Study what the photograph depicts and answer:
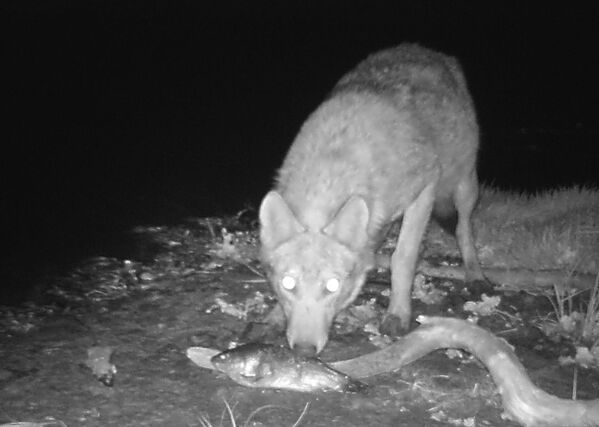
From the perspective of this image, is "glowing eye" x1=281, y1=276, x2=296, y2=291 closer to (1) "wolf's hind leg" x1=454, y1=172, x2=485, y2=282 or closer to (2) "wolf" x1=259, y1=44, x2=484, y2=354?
(2) "wolf" x1=259, y1=44, x2=484, y2=354

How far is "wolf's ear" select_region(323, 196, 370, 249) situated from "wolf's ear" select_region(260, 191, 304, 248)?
25 cm

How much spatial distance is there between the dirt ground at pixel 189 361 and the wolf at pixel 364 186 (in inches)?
15.2

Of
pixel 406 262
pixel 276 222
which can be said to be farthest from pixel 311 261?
pixel 406 262

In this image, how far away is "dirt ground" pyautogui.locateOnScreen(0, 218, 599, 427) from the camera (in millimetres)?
4527

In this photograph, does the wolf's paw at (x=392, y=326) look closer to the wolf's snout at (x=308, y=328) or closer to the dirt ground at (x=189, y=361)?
the dirt ground at (x=189, y=361)

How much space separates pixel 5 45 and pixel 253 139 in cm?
1641

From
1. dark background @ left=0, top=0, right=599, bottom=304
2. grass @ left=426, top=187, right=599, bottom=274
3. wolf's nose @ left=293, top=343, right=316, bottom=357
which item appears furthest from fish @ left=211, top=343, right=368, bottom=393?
grass @ left=426, top=187, right=599, bottom=274

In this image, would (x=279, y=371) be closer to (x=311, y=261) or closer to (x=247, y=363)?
(x=247, y=363)

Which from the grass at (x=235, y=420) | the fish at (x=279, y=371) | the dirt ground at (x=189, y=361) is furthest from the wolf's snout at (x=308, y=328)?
the grass at (x=235, y=420)

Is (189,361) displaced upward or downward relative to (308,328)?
downward

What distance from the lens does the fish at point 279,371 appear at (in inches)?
181

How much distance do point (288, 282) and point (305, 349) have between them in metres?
0.53

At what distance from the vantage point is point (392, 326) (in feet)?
19.5

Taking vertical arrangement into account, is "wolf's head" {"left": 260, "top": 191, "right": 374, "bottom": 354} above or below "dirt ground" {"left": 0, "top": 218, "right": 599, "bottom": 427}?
above
